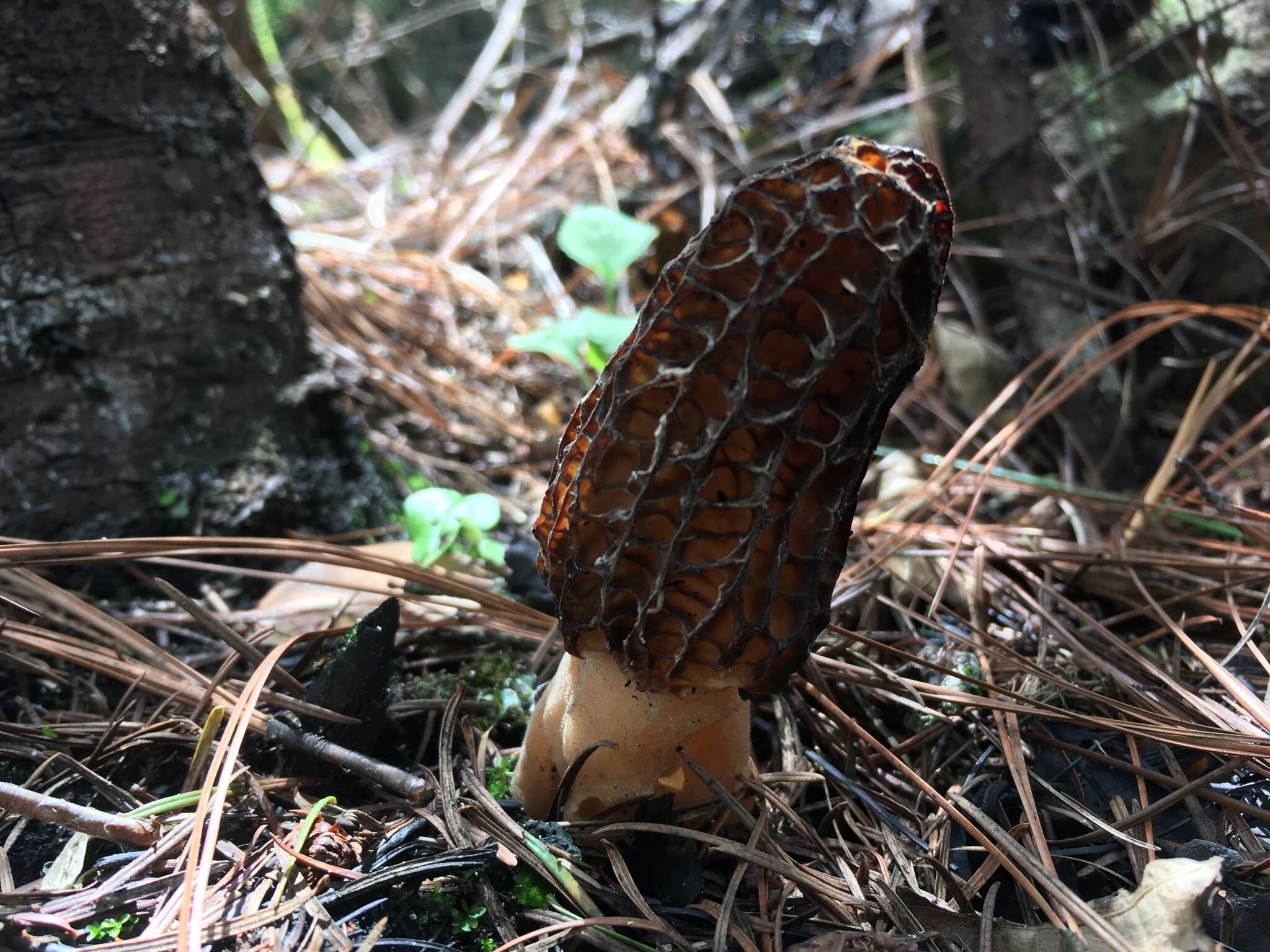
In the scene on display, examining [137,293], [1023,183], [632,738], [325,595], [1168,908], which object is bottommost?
[1168,908]

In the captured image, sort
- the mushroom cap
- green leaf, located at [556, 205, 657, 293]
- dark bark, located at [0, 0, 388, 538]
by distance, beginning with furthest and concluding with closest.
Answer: green leaf, located at [556, 205, 657, 293]
dark bark, located at [0, 0, 388, 538]
the mushroom cap

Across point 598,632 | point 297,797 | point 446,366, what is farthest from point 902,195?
point 446,366

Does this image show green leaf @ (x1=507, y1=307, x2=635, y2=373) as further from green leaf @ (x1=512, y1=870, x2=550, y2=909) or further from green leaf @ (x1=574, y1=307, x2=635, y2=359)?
green leaf @ (x1=512, y1=870, x2=550, y2=909)

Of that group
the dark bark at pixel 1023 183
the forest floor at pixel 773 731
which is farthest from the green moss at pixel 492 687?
the dark bark at pixel 1023 183

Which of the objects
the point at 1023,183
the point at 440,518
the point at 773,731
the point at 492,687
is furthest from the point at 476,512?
the point at 1023,183

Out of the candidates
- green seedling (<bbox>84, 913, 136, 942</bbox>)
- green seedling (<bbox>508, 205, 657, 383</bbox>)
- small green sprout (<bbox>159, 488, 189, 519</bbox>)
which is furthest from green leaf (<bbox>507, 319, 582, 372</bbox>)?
green seedling (<bbox>84, 913, 136, 942</bbox>)

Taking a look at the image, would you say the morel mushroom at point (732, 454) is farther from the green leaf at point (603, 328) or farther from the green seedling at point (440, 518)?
the green leaf at point (603, 328)

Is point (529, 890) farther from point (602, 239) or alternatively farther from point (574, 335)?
point (602, 239)
